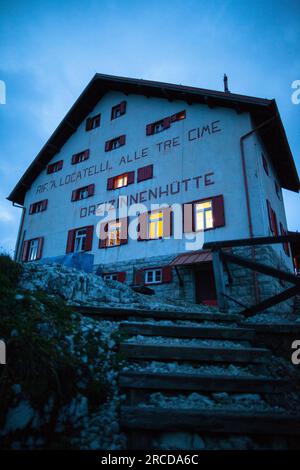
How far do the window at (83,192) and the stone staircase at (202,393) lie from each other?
519 inches

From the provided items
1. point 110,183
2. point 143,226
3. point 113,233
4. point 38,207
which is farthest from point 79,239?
point 38,207

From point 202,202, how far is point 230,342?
9190 millimetres

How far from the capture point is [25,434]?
1.96 metres

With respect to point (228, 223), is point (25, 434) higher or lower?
lower

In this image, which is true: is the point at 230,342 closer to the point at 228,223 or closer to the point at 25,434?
the point at 25,434

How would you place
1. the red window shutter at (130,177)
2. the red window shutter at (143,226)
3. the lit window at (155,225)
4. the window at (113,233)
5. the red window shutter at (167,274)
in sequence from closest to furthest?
the red window shutter at (167,274) → the lit window at (155,225) → the red window shutter at (143,226) → the window at (113,233) → the red window shutter at (130,177)

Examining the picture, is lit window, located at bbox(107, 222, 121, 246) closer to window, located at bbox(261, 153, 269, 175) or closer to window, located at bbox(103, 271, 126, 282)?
window, located at bbox(103, 271, 126, 282)

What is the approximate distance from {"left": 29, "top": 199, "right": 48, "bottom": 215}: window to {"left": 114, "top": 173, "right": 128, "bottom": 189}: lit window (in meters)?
5.46

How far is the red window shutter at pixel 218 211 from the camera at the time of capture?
11.4m

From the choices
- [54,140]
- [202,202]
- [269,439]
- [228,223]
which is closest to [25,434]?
[269,439]

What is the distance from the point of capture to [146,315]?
13.9ft

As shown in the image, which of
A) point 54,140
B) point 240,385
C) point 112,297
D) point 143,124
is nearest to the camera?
point 240,385

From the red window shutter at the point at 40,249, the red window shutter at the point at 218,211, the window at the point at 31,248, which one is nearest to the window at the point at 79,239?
the red window shutter at the point at 40,249

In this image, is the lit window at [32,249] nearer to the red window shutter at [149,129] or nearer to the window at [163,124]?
the red window shutter at [149,129]
